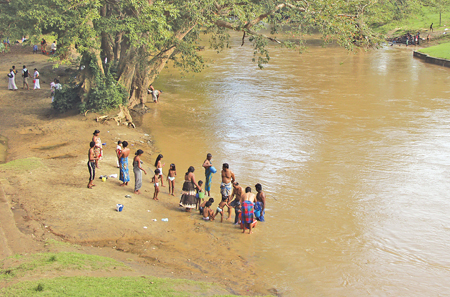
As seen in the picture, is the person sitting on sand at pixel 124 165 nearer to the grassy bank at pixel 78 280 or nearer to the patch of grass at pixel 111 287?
Result: the grassy bank at pixel 78 280

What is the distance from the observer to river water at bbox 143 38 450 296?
340 inches

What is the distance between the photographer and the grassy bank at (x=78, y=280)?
18.9 feet

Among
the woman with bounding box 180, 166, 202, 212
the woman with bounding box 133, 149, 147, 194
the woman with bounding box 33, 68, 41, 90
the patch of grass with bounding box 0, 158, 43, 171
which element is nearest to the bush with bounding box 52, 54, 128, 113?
the woman with bounding box 33, 68, 41, 90

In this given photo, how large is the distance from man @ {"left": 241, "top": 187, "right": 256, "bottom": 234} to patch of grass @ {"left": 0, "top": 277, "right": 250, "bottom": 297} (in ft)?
8.73

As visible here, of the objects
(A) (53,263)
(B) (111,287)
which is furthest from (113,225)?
(B) (111,287)

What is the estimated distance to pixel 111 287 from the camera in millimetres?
6082

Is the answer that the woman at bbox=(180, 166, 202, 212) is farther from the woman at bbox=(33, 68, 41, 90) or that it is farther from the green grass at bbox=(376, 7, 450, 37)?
the green grass at bbox=(376, 7, 450, 37)

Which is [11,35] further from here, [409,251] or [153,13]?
[409,251]

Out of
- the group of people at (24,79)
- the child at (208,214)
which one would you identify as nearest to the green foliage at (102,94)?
the group of people at (24,79)

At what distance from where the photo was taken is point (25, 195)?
973 centimetres

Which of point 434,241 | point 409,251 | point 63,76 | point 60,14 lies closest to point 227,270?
point 409,251

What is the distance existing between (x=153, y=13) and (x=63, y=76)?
1339 centimetres

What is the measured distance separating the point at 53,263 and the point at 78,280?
73 cm

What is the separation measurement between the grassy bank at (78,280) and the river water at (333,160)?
85.6 inches
